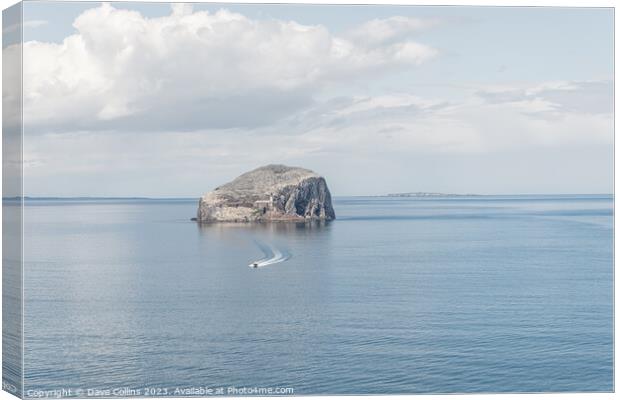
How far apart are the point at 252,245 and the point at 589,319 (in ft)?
158

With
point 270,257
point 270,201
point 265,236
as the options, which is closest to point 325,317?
point 270,257

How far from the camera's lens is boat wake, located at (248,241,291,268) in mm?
80438

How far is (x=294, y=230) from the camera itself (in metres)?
114

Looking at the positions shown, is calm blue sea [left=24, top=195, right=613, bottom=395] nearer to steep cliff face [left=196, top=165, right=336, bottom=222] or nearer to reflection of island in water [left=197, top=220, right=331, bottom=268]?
reflection of island in water [left=197, top=220, right=331, bottom=268]

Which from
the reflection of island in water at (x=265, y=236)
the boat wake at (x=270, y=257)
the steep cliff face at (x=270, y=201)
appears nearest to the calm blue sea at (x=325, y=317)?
the boat wake at (x=270, y=257)

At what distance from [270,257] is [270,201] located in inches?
1505

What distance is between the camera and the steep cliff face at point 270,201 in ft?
367

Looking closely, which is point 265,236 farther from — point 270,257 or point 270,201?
point 270,257

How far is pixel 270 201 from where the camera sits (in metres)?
123

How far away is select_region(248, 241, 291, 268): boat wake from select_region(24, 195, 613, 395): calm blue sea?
0.75ft

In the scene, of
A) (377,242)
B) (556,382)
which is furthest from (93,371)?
(377,242)

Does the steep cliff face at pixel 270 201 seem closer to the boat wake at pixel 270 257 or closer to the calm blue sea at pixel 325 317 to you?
the boat wake at pixel 270 257

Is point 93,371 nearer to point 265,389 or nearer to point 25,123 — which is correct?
point 265,389

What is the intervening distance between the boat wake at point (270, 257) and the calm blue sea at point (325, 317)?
0.75ft
